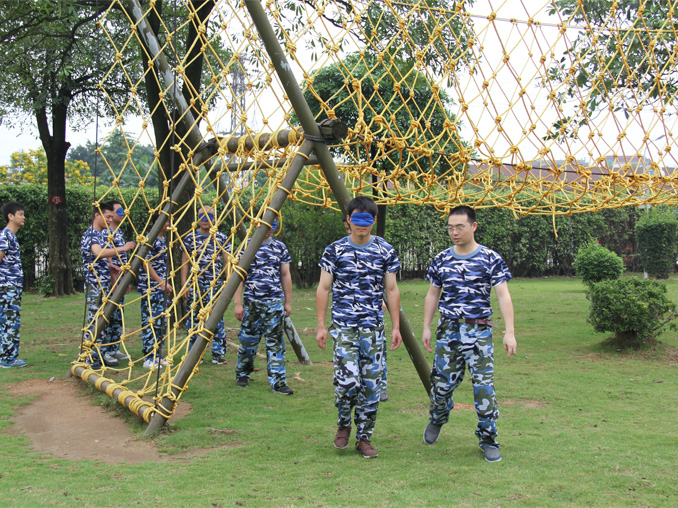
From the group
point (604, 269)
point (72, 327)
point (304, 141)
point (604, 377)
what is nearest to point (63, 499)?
point (304, 141)

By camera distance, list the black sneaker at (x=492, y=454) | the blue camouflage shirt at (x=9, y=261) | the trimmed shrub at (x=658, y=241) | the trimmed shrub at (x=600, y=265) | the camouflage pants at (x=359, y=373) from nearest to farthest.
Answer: the black sneaker at (x=492, y=454)
the camouflage pants at (x=359, y=373)
the blue camouflage shirt at (x=9, y=261)
the trimmed shrub at (x=600, y=265)
the trimmed shrub at (x=658, y=241)

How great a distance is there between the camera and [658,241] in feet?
53.8

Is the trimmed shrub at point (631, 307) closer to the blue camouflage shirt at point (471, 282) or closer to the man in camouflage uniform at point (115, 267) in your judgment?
the blue camouflage shirt at point (471, 282)

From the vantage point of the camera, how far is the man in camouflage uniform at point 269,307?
16.5 feet

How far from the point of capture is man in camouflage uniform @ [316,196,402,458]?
3.52 metres

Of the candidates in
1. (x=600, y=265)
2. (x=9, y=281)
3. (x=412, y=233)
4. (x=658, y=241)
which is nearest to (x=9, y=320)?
(x=9, y=281)

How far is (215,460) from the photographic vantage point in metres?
3.40

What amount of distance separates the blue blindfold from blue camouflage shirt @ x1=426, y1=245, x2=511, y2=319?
54 centimetres

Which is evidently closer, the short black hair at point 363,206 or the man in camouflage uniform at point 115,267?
the short black hair at point 363,206

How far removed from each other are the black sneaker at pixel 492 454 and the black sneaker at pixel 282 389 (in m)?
1.99

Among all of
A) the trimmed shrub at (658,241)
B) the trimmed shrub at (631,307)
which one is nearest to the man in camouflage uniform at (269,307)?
the trimmed shrub at (631,307)

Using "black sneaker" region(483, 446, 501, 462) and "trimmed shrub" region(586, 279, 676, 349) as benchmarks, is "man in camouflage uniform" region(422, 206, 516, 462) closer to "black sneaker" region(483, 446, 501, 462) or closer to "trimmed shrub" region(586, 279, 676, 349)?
"black sneaker" region(483, 446, 501, 462)

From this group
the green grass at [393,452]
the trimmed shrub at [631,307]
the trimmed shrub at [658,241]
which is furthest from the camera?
the trimmed shrub at [658,241]

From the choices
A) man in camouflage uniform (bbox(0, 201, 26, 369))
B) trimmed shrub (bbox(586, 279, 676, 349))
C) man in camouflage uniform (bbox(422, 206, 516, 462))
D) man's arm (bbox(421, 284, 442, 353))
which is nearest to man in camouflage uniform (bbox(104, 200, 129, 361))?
man in camouflage uniform (bbox(0, 201, 26, 369))
